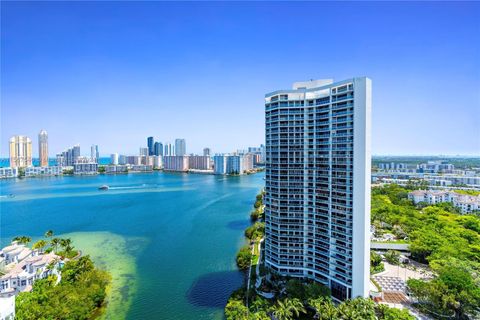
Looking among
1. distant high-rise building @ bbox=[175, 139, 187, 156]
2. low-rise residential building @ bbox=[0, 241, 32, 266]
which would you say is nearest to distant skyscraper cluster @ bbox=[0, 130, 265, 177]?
distant high-rise building @ bbox=[175, 139, 187, 156]

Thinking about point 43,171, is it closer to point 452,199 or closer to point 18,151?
point 18,151

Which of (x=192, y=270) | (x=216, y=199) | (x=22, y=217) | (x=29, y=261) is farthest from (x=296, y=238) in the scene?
(x=22, y=217)

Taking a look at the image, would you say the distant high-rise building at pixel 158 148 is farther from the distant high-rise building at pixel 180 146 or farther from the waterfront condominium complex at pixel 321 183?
the waterfront condominium complex at pixel 321 183

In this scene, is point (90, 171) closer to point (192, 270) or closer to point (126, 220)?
point (126, 220)

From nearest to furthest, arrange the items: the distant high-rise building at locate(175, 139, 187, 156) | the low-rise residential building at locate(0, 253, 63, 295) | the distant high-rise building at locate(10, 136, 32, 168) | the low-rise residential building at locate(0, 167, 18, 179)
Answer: the low-rise residential building at locate(0, 253, 63, 295)
the low-rise residential building at locate(0, 167, 18, 179)
the distant high-rise building at locate(10, 136, 32, 168)
the distant high-rise building at locate(175, 139, 187, 156)

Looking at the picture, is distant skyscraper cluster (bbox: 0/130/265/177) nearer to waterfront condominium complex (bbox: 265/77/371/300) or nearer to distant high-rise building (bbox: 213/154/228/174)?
distant high-rise building (bbox: 213/154/228/174)

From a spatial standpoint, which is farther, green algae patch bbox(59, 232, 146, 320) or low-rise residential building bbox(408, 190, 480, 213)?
low-rise residential building bbox(408, 190, 480, 213)

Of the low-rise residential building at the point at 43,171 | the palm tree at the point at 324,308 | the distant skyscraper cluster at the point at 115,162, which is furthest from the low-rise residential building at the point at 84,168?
the palm tree at the point at 324,308
